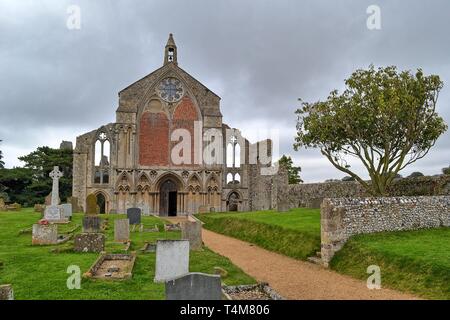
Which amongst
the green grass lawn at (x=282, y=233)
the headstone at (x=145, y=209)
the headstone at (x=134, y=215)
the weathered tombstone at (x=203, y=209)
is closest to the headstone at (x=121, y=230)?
the green grass lawn at (x=282, y=233)

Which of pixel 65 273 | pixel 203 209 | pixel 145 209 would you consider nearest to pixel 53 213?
pixel 65 273

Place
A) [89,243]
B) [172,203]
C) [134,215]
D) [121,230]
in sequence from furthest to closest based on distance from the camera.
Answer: [172,203] < [134,215] < [121,230] < [89,243]

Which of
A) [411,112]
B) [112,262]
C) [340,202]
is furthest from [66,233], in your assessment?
[411,112]

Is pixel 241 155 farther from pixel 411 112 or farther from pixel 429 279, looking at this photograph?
pixel 429 279

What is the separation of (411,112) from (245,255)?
1074 centimetres

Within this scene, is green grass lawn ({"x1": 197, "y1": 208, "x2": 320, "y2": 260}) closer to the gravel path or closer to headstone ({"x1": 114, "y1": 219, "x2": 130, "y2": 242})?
the gravel path

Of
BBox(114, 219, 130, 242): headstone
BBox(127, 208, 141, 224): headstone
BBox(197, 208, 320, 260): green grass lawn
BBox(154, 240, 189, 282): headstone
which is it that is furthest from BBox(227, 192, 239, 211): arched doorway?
BBox(154, 240, 189, 282): headstone

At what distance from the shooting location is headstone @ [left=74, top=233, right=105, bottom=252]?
13.0 m

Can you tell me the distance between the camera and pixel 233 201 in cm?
4056

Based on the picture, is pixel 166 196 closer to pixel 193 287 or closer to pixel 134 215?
pixel 134 215

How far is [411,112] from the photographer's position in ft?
62.0

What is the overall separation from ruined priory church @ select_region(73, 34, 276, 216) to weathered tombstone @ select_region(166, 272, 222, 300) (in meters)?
28.3

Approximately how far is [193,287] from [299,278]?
17.9 feet

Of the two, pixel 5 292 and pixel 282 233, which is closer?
pixel 5 292
